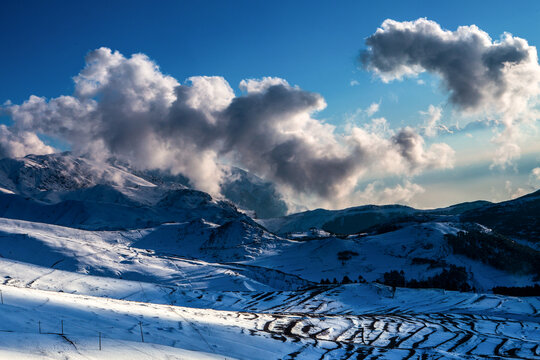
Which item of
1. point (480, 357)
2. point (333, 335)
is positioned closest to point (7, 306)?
point (333, 335)

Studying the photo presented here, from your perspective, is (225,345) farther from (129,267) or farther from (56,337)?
(129,267)

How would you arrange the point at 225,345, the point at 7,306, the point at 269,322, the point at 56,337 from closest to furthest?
the point at 56,337 < the point at 7,306 < the point at 225,345 < the point at 269,322

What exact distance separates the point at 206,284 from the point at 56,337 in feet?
475

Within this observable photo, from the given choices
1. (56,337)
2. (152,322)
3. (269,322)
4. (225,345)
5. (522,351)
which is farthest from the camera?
(269,322)

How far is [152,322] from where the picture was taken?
5209 cm

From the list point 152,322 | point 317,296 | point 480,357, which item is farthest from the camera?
point 317,296

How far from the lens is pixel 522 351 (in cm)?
6178

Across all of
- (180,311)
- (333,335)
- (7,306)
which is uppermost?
(7,306)

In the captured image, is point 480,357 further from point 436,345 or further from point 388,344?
point 388,344

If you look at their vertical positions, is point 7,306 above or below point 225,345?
above

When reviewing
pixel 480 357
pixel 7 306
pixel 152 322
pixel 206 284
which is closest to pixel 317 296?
pixel 206 284

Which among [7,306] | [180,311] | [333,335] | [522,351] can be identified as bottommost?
[522,351]

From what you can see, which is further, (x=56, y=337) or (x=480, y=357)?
(x=480, y=357)

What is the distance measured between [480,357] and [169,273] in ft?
514
